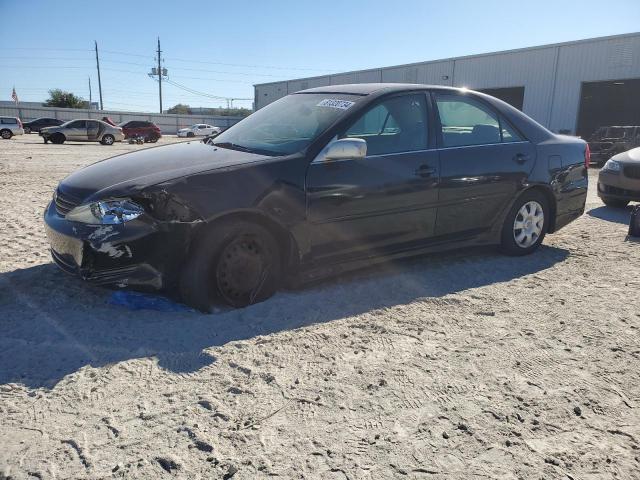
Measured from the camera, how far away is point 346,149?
145 inches

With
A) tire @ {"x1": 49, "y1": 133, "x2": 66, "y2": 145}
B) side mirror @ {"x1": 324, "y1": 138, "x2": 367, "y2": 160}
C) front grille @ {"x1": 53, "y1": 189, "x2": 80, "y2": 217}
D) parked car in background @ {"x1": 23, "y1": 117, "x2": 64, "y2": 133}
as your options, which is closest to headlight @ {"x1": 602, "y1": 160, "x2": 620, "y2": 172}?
side mirror @ {"x1": 324, "y1": 138, "x2": 367, "y2": 160}

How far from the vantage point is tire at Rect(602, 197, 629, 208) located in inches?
323

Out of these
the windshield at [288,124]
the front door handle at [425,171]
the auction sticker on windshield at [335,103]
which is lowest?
the front door handle at [425,171]

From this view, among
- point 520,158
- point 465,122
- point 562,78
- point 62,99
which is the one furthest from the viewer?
point 62,99

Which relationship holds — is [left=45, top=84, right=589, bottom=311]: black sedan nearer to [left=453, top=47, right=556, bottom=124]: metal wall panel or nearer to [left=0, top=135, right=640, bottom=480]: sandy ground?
[left=0, top=135, right=640, bottom=480]: sandy ground

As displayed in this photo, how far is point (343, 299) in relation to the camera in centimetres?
385

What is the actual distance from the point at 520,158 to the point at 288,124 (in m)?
2.32

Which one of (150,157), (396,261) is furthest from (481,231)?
(150,157)

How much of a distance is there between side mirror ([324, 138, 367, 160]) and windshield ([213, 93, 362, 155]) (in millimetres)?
184

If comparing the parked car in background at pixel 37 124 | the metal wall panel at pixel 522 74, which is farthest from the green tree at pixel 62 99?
the metal wall panel at pixel 522 74

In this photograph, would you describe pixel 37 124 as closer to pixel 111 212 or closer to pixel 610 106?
pixel 111 212

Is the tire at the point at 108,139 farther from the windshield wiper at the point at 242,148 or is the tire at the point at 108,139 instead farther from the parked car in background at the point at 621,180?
the windshield wiper at the point at 242,148

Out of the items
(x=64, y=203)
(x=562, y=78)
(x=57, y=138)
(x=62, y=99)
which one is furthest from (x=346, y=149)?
(x=62, y=99)

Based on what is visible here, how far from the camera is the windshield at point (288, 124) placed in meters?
3.89
